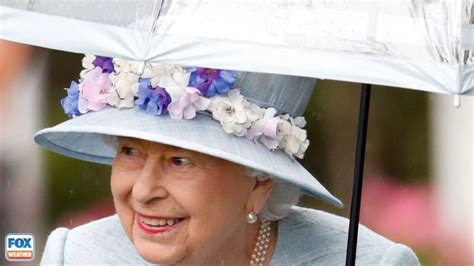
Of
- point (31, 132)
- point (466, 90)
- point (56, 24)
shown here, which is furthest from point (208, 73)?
point (31, 132)

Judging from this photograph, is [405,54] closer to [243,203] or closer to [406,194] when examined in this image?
[243,203]

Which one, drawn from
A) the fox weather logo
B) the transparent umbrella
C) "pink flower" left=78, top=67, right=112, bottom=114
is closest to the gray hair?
"pink flower" left=78, top=67, right=112, bottom=114

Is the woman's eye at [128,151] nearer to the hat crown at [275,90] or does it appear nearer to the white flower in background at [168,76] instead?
the white flower in background at [168,76]

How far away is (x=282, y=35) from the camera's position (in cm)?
335

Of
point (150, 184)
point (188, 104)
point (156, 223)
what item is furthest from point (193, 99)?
point (156, 223)

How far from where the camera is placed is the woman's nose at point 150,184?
12.7 ft

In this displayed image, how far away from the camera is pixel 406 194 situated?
15.1ft

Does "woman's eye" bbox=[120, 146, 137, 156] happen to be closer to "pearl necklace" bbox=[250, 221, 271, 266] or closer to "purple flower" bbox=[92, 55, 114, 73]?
"purple flower" bbox=[92, 55, 114, 73]

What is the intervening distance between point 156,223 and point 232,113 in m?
0.40

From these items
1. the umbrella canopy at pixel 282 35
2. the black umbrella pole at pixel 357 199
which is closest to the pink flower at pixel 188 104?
the umbrella canopy at pixel 282 35

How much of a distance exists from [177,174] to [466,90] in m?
1.04

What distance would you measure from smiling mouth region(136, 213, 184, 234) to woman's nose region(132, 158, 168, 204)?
0.07 meters

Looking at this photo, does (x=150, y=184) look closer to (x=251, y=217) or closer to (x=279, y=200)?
(x=251, y=217)

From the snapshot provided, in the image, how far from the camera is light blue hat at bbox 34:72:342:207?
378 centimetres
